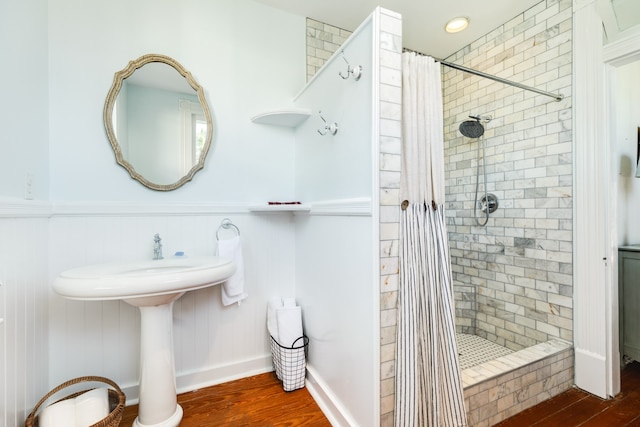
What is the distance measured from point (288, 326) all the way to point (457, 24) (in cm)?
258

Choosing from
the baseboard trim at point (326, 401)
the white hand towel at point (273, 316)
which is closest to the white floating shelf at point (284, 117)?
the white hand towel at point (273, 316)

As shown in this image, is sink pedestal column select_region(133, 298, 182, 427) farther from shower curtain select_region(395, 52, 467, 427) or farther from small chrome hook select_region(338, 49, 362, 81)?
small chrome hook select_region(338, 49, 362, 81)

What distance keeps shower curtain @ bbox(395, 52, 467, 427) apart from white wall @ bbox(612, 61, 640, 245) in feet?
6.27

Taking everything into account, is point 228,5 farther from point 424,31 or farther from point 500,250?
point 500,250

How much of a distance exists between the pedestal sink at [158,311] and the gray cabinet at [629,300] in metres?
2.65

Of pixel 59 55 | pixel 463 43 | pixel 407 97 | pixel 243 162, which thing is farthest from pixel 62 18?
pixel 463 43

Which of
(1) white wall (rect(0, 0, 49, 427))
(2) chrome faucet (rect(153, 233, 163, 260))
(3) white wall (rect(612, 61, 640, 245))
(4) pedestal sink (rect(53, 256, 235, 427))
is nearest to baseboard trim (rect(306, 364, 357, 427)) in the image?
(4) pedestal sink (rect(53, 256, 235, 427))

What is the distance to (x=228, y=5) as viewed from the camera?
1.91 metres

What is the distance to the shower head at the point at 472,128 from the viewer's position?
2.31m

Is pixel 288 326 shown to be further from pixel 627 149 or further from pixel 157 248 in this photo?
pixel 627 149

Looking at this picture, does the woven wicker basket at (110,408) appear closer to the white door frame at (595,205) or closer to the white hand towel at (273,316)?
the white hand towel at (273,316)

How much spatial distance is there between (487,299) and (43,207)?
9.82 feet

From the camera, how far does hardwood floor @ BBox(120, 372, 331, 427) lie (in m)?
1.52

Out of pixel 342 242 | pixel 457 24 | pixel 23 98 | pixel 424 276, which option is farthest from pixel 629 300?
pixel 23 98
